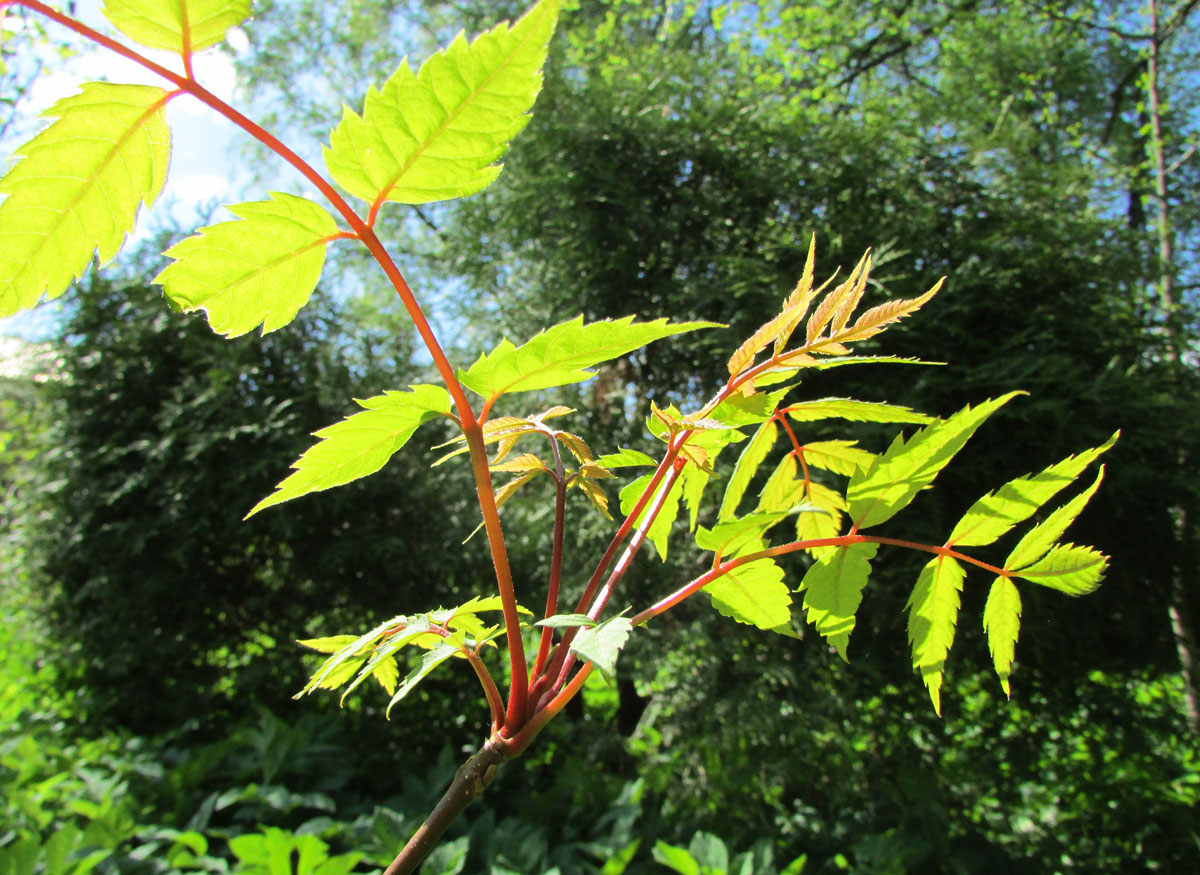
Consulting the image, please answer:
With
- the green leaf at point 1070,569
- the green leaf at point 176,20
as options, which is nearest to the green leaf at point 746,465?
the green leaf at point 1070,569

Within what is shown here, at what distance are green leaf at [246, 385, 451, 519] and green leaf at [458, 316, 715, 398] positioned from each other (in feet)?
0.12

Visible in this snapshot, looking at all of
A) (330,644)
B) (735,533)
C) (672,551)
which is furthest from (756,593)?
(672,551)

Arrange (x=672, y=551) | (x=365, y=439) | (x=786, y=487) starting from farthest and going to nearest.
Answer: (x=672, y=551) < (x=786, y=487) < (x=365, y=439)

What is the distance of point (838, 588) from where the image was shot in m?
0.57

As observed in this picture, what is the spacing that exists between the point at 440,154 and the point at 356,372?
164 inches

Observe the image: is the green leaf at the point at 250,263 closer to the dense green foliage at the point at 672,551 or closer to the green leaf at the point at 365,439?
the green leaf at the point at 365,439

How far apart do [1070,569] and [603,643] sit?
1.22ft

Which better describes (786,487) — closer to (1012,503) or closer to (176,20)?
(1012,503)

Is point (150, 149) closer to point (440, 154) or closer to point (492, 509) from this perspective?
point (440, 154)

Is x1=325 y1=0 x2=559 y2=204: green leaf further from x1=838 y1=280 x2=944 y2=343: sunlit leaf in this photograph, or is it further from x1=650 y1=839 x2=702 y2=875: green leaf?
x1=650 y1=839 x2=702 y2=875: green leaf

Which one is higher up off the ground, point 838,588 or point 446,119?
point 446,119

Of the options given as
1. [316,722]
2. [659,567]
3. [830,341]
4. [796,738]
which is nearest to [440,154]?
[830,341]

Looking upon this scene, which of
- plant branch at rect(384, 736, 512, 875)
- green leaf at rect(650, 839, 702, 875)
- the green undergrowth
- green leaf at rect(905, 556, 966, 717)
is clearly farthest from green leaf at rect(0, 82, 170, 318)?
the green undergrowth

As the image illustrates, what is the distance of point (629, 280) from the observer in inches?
153
